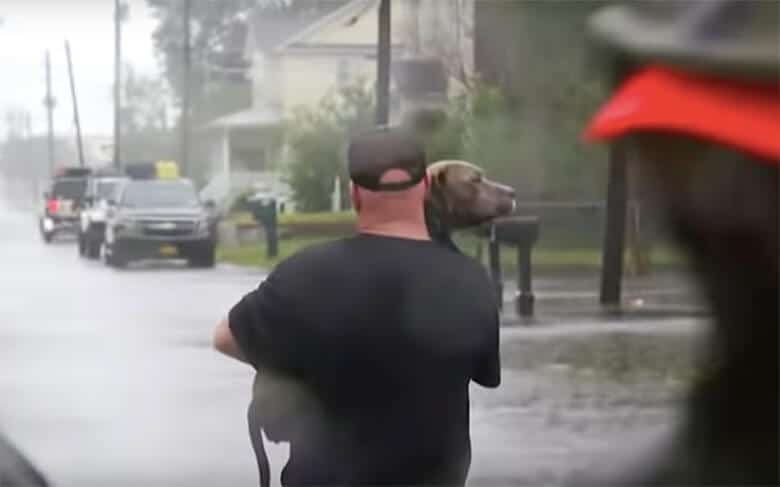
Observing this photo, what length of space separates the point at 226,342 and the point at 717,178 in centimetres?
172

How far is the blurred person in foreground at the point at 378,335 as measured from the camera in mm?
2250

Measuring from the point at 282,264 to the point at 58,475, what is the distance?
4.72 meters

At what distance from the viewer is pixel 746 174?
0.76 meters

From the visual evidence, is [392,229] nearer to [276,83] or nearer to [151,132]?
[276,83]

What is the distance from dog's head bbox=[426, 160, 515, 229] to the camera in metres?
2.66

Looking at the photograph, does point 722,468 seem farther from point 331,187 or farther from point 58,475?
point 331,187

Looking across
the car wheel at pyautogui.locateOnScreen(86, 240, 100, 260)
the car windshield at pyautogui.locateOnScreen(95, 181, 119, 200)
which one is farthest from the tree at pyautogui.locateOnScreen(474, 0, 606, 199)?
the car windshield at pyautogui.locateOnScreen(95, 181, 119, 200)

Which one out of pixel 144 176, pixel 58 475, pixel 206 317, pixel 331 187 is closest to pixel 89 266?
pixel 144 176

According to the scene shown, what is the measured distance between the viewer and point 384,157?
7.70ft

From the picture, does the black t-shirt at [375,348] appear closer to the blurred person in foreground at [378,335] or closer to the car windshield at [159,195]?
the blurred person in foreground at [378,335]

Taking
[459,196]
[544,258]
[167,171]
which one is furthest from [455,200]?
[167,171]

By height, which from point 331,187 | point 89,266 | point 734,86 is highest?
point 734,86

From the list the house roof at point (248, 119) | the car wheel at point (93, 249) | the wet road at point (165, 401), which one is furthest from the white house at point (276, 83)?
the wet road at point (165, 401)

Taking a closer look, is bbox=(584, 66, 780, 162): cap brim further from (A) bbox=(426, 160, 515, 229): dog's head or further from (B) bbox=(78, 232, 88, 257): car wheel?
(B) bbox=(78, 232, 88, 257): car wheel
